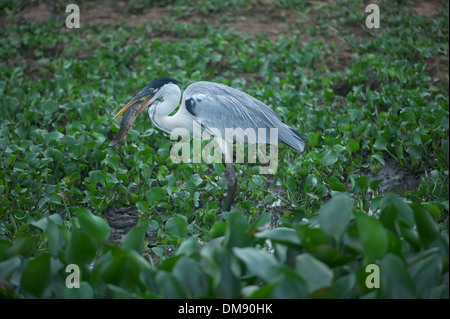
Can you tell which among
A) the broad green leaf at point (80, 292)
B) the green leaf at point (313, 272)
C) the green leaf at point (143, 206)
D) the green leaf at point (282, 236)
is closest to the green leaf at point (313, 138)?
the green leaf at point (143, 206)

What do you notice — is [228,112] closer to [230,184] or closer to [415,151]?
[230,184]

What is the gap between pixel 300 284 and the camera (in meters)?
1.74

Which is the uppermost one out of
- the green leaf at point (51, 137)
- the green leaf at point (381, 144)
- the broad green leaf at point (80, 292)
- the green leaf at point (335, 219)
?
the green leaf at point (335, 219)

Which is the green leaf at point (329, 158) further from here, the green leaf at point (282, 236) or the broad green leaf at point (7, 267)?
the broad green leaf at point (7, 267)

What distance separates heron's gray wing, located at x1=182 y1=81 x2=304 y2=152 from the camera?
4.11 m

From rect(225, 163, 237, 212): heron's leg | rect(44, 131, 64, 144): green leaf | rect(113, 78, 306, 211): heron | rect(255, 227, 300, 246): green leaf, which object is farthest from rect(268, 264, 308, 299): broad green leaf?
rect(44, 131, 64, 144): green leaf

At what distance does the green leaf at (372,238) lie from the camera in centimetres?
189

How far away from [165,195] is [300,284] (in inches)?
82.9

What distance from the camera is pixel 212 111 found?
4.11 metres

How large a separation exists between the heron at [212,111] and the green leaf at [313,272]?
2.24 meters

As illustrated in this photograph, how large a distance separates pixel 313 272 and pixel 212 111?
2467mm

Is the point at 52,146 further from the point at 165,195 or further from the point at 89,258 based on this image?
the point at 89,258

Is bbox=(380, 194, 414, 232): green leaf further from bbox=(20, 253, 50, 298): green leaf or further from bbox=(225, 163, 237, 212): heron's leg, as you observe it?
bbox=(225, 163, 237, 212): heron's leg

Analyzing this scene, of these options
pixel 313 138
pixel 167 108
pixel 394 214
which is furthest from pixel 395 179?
pixel 394 214
